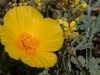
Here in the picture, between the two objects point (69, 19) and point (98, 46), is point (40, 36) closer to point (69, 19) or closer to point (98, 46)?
point (69, 19)

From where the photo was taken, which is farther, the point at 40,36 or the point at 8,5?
the point at 8,5

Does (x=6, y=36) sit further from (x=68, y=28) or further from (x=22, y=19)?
(x=68, y=28)

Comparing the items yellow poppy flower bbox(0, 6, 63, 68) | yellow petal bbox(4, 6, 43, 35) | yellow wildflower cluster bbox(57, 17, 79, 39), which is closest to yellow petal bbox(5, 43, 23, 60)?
yellow poppy flower bbox(0, 6, 63, 68)

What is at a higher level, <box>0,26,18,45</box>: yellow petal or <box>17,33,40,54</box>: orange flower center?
<box>0,26,18,45</box>: yellow petal

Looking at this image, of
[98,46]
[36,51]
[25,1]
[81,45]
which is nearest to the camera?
[36,51]

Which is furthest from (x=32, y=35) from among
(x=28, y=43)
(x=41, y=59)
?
(x=41, y=59)

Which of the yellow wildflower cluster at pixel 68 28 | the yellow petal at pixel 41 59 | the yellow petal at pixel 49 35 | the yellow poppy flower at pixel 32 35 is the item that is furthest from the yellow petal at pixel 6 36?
the yellow wildflower cluster at pixel 68 28

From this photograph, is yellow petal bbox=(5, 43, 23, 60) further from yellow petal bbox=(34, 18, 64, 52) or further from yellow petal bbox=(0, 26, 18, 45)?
yellow petal bbox=(34, 18, 64, 52)

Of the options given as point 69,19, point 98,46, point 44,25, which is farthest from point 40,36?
point 98,46
